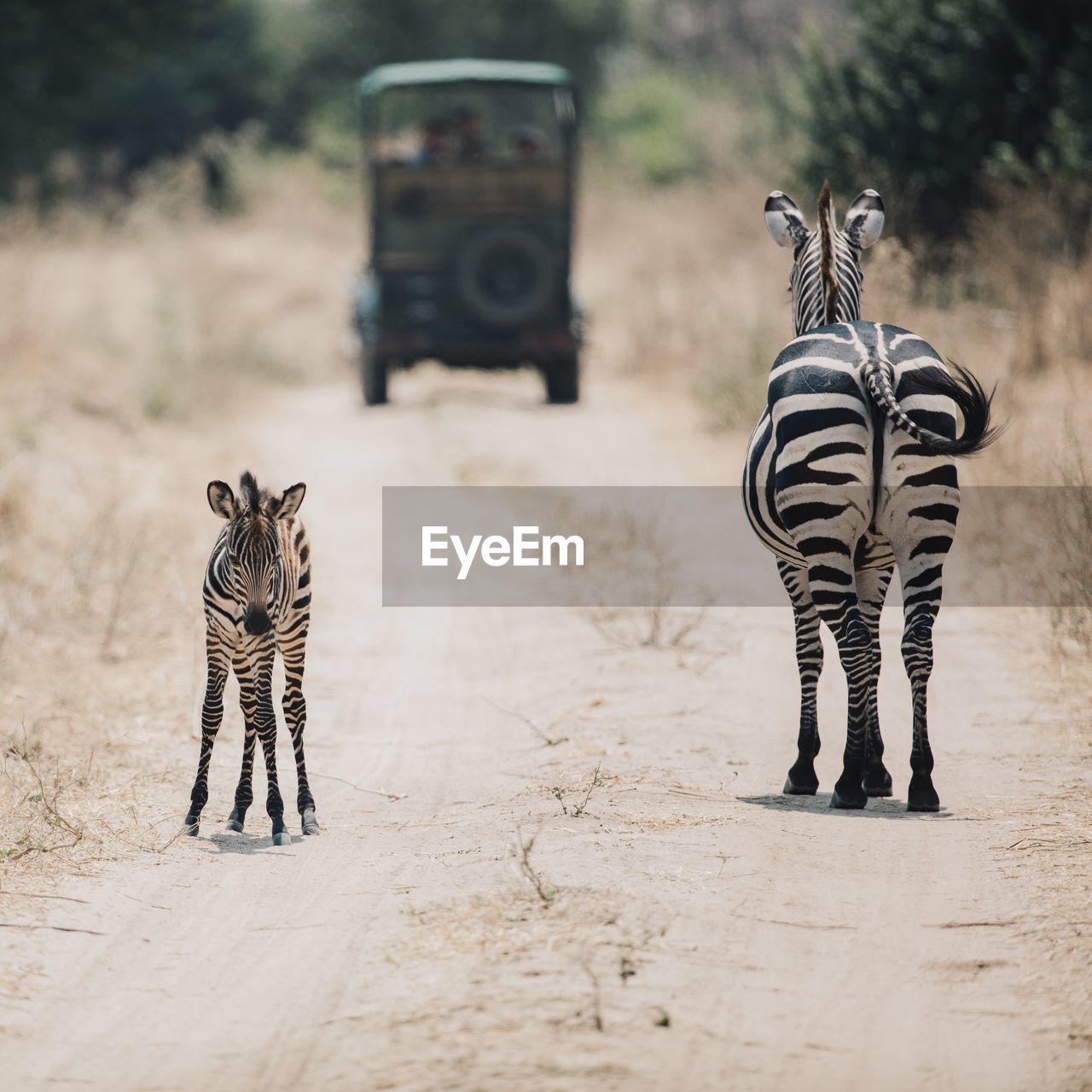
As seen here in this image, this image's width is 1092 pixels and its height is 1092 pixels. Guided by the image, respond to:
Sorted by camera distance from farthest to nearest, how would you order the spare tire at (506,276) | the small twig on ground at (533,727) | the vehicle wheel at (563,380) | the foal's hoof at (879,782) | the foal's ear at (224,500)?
the vehicle wheel at (563,380) < the spare tire at (506,276) < the small twig on ground at (533,727) < the foal's hoof at (879,782) < the foal's ear at (224,500)

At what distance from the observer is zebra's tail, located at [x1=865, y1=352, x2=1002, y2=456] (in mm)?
5730

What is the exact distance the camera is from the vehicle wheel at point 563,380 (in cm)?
1800

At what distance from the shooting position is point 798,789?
6.21 m

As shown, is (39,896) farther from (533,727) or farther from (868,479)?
(868,479)

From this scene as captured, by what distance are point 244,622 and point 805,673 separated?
214 centimetres

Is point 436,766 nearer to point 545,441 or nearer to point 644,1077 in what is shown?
point 644,1077

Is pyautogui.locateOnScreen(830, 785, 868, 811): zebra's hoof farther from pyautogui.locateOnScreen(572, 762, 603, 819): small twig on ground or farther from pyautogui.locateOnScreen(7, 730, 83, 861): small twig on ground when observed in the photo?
pyautogui.locateOnScreen(7, 730, 83, 861): small twig on ground

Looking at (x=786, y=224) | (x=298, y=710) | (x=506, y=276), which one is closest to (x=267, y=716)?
(x=298, y=710)

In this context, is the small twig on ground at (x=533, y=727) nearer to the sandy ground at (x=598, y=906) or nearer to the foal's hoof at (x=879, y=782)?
the sandy ground at (x=598, y=906)

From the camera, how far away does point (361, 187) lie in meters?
→ 33.2

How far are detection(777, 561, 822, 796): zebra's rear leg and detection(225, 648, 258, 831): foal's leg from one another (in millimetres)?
2000

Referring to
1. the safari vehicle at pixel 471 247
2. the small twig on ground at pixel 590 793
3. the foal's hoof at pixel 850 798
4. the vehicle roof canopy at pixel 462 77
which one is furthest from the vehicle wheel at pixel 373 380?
the foal's hoof at pixel 850 798

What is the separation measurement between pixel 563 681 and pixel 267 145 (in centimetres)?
3630

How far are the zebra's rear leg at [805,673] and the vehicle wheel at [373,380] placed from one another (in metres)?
12.1
